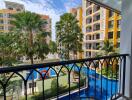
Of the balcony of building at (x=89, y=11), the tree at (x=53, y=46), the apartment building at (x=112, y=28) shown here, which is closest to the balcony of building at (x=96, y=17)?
the balcony of building at (x=89, y=11)

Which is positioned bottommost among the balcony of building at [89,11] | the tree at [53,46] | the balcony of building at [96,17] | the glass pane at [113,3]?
the tree at [53,46]

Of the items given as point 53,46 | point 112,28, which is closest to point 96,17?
point 112,28

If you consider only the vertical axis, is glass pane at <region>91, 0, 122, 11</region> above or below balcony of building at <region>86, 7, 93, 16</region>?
below

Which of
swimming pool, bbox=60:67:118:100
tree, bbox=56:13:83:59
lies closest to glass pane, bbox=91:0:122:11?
swimming pool, bbox=60:67:118:100

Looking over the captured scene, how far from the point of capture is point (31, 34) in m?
11.6

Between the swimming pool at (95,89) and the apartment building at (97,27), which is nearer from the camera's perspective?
the swimming pool at (95,89)

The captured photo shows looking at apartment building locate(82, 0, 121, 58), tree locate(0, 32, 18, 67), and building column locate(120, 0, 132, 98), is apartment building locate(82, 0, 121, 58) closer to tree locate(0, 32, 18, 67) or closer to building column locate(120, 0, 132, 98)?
tree locate(0, 32, 18, 67)

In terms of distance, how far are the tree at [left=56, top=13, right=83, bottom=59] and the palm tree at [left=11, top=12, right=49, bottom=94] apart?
2702 millimetres

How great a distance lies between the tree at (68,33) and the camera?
14164mm

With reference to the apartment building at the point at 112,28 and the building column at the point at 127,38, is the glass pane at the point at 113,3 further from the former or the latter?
the apartment building at the point at 112,28

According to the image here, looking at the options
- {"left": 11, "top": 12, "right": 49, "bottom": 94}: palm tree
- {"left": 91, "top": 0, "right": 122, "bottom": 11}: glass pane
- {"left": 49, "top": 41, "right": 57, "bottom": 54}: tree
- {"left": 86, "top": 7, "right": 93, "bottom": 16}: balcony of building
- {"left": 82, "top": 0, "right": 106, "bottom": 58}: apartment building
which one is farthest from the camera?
{"left": 86, "top": 7, "right": 93, "bottom": 16}: balcony of building

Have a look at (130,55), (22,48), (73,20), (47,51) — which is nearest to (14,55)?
(22,48)

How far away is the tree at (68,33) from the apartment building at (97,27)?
8.87 feet

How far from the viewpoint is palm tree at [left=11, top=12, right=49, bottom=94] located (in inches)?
430
